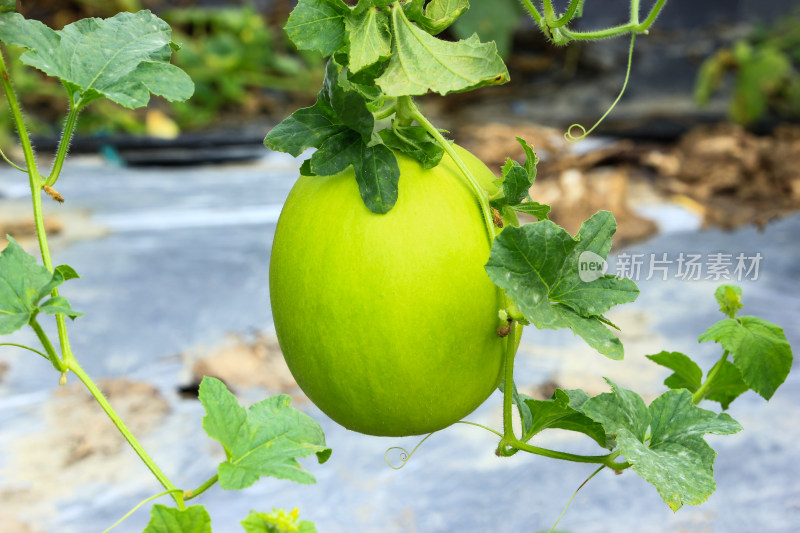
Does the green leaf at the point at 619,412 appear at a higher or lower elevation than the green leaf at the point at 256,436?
lower

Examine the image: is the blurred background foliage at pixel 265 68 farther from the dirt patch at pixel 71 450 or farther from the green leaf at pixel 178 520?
the green leaf at pixel 178 520

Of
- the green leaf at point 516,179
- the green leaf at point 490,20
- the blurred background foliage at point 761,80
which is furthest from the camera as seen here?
the green leaf at point 490,20

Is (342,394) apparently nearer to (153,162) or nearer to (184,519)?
(184,519)

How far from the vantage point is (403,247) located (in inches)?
22.5

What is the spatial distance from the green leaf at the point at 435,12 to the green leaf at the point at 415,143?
0.08m

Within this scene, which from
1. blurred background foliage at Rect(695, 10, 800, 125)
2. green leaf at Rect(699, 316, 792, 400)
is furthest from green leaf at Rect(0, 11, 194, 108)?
blurred background foliage at Rect(695, 10, 800, 125)

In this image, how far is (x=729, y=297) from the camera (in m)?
0.73

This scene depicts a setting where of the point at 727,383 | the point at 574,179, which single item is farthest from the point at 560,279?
the point at 574,179

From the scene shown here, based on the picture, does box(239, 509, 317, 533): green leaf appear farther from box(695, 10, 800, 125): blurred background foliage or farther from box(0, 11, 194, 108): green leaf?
box(695, 10, 800, 125): blurred background foliage

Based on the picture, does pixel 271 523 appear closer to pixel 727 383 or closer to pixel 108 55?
pixel 108 55

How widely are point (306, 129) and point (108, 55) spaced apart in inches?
6.0

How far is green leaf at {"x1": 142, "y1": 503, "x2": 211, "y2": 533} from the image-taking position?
1.64 feet

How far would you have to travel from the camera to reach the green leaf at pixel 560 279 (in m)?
0.54

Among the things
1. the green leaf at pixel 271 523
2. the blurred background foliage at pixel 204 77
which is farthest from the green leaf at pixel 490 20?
the green leaf at pixel 271 523
